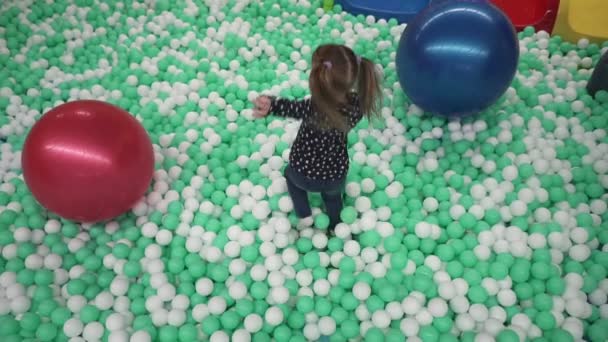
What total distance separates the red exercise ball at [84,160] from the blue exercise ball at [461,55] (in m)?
0.98

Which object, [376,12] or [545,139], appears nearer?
[545,139]

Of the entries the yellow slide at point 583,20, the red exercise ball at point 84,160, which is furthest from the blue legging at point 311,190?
the yellow slide at point 583,20

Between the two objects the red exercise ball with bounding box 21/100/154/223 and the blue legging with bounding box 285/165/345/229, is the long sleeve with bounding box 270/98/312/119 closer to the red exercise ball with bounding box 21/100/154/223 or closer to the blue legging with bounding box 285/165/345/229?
the blue legging with bounding box 285/165/345/229

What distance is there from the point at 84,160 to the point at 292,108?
599 mm

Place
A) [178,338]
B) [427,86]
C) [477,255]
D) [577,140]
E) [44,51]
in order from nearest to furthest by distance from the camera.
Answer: [178,338] < [477,255] < [427,86] < [577,140] < [44,51]

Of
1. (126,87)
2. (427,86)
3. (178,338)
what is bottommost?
(178,338)

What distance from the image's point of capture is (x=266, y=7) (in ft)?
9.00

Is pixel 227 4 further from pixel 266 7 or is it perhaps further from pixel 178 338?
pixel 178 338

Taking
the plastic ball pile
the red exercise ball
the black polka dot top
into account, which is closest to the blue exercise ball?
the plastic ball pile

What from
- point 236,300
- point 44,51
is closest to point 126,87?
point 44,51

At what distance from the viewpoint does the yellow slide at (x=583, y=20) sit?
243 centimetres

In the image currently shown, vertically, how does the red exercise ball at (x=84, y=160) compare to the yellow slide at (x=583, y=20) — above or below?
above

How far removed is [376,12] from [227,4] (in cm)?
78

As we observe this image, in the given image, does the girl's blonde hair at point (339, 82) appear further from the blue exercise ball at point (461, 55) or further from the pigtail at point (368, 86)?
the blue exercise ball at point (461, 55)
